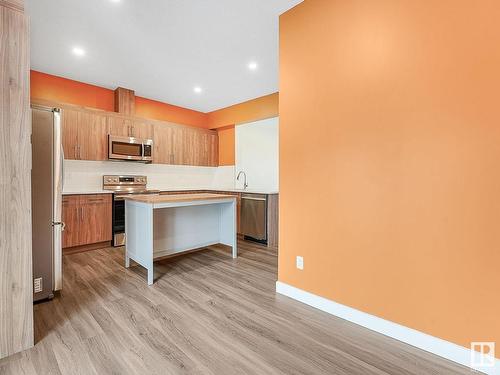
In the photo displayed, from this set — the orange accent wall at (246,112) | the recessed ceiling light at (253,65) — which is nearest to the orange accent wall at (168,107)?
the orange accent wall at (246,112)

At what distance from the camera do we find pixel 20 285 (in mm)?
1574

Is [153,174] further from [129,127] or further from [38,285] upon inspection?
[38,285]

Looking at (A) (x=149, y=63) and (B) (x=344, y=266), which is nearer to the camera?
(B) (x=344, y=266)

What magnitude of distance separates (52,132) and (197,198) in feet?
5.03

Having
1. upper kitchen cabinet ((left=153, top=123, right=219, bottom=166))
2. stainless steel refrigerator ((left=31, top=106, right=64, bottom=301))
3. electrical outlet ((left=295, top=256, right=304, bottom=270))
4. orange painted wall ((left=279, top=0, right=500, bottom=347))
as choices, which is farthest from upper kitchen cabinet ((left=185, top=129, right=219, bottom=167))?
electrical outlet ((left=295, top=256, right=304, bottom=270))

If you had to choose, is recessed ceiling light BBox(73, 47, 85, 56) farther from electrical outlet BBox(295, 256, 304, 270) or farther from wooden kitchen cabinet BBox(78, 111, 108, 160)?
electrical outlet BBox(295, 256, 304, 270)

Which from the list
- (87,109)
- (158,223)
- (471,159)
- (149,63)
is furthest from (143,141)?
(471,159)

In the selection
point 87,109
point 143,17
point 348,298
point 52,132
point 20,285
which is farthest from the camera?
point 87,109

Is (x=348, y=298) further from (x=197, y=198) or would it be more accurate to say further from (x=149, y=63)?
(x=149, y=63)

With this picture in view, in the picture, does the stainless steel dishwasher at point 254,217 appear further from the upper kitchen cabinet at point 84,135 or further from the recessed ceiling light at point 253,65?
the upper kitchen cabinet at point 84,135

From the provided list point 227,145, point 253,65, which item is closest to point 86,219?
point 227,145

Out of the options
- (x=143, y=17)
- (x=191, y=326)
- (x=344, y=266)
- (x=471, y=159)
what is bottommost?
(x=191, y=326)

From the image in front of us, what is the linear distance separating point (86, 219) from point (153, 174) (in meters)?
1.68

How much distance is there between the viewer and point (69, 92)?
4.16 m
